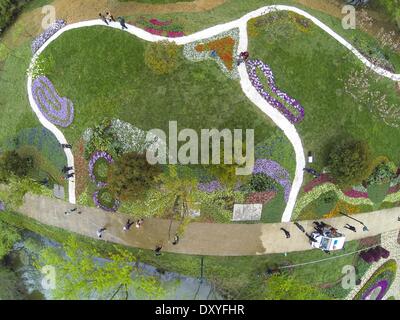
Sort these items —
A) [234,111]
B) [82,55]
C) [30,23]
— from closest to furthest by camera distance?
[234,111]
[82,55]
[30,23]

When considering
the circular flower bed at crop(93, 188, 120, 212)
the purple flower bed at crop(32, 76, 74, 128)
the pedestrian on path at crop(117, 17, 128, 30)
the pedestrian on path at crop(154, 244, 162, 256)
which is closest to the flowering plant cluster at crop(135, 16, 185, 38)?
the pedestrian on path at crop(117, 17, 128, 30)

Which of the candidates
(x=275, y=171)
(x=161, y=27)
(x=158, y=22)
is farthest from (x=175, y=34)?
(x=275, y=171)

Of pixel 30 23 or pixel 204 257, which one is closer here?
pixel 204 257

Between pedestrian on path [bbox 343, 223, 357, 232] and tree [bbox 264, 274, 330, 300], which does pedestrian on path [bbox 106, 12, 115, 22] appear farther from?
pedestrian on path [bbox 343, 223, 357, 232]

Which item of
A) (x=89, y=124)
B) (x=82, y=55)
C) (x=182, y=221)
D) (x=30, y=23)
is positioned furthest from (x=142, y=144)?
(x=30, y=23)

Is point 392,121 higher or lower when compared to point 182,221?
higher

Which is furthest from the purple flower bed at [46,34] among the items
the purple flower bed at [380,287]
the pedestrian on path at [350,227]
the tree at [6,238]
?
the purple flower bed at [380,287]

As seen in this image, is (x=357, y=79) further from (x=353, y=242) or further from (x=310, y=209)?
(x=353, y=242)
